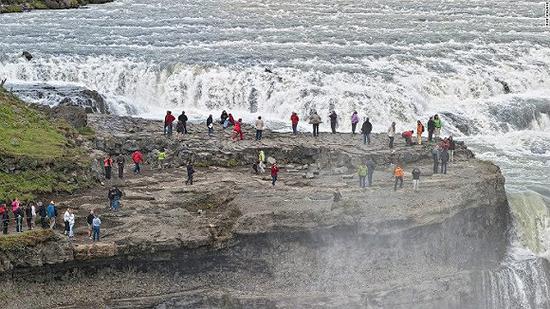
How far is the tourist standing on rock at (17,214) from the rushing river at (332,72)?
1859 centimetres

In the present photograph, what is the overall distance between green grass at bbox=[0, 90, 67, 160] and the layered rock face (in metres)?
1.93

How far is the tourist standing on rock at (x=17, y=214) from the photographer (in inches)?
1232

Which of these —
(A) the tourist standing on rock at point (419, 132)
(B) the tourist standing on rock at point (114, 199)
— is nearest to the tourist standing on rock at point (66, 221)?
(B) the tourist standing on rock at point (114, 199)

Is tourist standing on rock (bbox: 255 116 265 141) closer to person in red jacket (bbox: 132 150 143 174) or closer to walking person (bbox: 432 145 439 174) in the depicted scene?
person in red jacket (bbox: 132 150 143 174)

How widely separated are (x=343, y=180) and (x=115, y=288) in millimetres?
10681

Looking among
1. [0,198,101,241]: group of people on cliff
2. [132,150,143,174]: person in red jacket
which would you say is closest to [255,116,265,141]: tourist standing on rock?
[132,150,143,174]: person in red jacket

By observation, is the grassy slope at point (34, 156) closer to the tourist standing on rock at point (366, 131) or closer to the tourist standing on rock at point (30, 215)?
the tourist standing on rock at point (30, 215)

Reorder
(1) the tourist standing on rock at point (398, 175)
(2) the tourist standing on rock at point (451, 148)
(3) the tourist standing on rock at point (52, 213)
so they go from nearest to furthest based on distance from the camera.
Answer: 1. (3) the tourist standing on rock at point (52, 213)
2. (1) the tourist standing on rock at point (398, 175)
3. (2) the tourist standing on rock at point (451, 148)

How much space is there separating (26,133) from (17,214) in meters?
6.69

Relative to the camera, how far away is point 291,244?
108 ft

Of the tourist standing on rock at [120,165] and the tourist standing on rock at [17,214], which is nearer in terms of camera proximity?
the tourist standing on rock at [17,214]

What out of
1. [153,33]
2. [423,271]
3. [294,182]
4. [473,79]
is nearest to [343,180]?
[294,182]

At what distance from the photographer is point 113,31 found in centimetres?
7388

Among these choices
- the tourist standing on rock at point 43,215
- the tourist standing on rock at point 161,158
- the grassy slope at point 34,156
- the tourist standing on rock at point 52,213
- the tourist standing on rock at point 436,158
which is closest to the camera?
the tourist standing on rock at point 43,215
